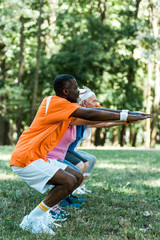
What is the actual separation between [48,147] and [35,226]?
2.81 ft

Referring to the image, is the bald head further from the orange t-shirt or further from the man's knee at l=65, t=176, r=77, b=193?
the man's knee at l=65, t=176, r=77, b=193

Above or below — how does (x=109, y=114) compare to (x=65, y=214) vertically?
above

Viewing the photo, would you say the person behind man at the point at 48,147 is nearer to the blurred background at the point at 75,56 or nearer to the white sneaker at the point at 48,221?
the white sneaker at the point at 48,221

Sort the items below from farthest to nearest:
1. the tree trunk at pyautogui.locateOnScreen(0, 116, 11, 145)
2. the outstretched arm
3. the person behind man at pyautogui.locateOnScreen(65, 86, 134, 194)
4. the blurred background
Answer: the tree trunk at pyautogui.locateOnScreen(0, 116, 11, 145), the blurred background, the person behind man at pyautogui.locateOnScreen(65, 86, 134, 194), the outstretched arm

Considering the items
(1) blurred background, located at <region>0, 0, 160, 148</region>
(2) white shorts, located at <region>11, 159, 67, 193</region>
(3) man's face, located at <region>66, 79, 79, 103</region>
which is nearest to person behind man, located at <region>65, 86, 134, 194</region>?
(3) man's face, located at <region>66, 79, 79, 103</region>

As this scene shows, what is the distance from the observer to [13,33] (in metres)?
24.8

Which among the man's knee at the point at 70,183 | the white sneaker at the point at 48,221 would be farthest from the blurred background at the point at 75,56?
Answer: the man's knee at the point at 70,183

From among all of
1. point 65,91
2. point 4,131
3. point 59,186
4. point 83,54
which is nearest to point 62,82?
point 65,91

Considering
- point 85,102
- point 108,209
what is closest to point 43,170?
point 108,209

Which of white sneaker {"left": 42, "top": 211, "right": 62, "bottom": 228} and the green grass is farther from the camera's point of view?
white sneaker {"left": 42, "top": 211, "right": 62, "bottom": 228}

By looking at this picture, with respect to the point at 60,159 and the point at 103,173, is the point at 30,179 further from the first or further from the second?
the point at 103,173

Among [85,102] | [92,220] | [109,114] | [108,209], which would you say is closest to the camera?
[109,114]

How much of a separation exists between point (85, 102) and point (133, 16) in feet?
79.4

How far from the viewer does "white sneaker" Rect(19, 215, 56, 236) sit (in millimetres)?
3715
